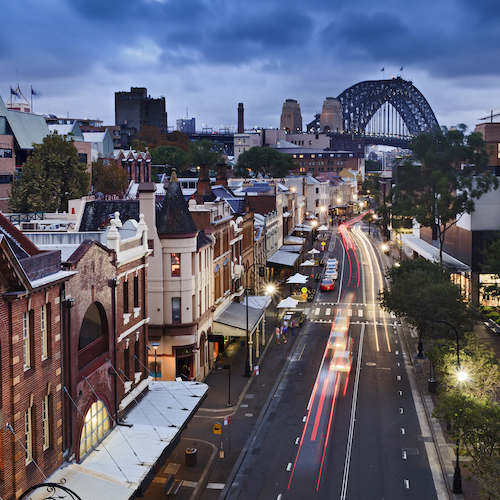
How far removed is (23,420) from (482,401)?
19.3 m

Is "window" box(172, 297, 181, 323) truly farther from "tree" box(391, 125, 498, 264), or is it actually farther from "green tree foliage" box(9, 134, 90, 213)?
"tree" box(391, 125, 498, 264)

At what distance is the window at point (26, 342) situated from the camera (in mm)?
23359

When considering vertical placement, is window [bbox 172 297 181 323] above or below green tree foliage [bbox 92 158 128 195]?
below

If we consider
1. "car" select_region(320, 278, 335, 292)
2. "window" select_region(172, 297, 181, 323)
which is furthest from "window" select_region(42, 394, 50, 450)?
"car" select_region(320, 278, 335, 292)

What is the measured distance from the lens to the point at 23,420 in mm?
22859

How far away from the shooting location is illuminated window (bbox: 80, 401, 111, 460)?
28.4m

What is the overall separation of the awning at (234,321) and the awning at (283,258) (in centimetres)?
2965

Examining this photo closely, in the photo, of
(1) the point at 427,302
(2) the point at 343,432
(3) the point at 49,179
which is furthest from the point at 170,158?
(2) the point at 343,432

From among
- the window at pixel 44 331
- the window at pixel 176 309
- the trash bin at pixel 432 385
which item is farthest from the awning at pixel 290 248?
the window at pixel 44 331

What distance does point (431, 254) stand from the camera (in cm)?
8944

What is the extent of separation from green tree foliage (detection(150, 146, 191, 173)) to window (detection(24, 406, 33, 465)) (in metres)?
156

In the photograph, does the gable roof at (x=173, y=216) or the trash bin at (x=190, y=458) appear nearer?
the trash bin at (x=190, y=458)

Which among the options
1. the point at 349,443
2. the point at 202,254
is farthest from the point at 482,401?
the point at 202,254

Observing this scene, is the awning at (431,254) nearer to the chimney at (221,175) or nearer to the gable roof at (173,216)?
the chimney at (221,175)
